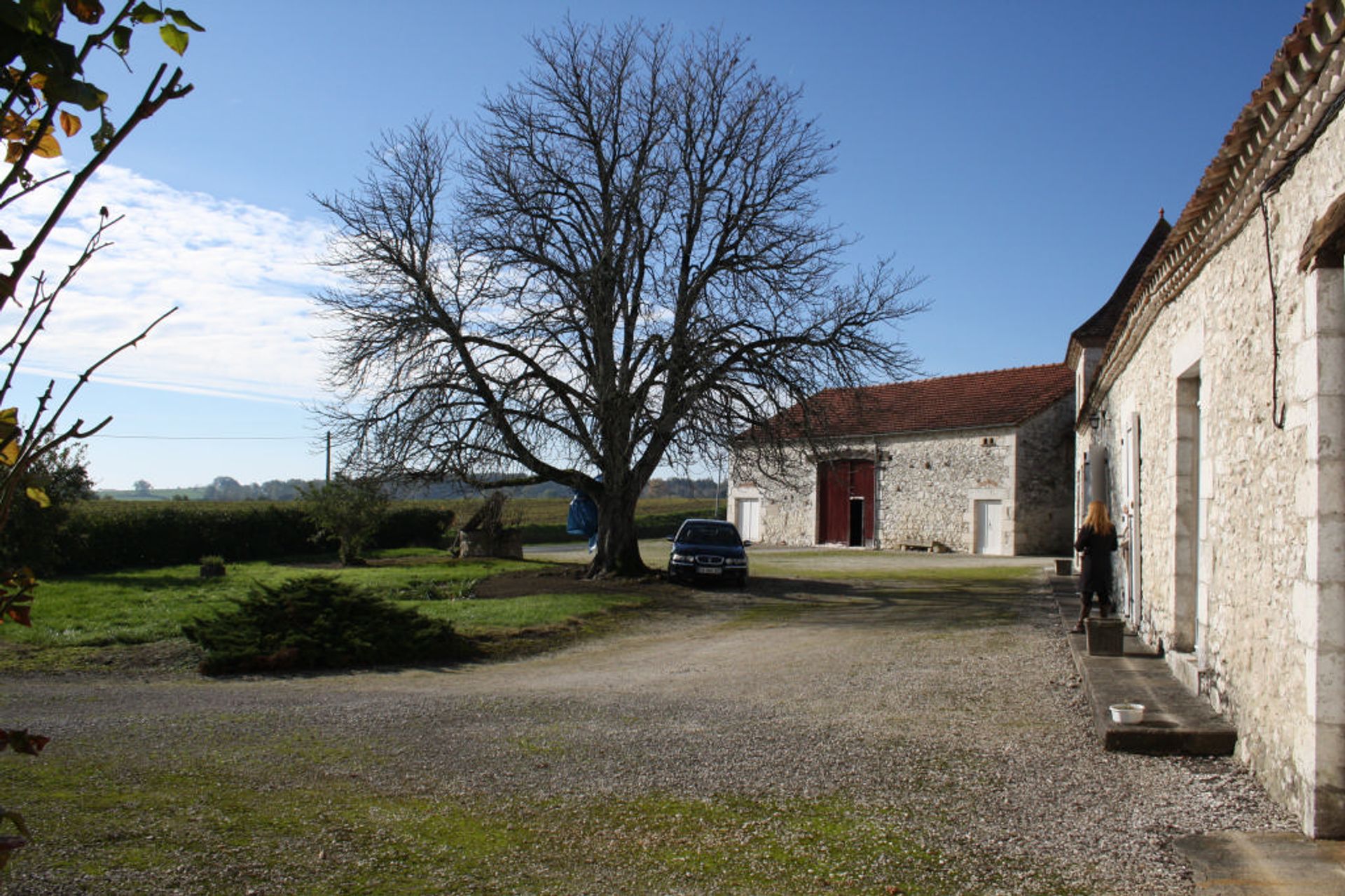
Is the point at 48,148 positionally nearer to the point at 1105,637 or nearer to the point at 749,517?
the point at 1105,637

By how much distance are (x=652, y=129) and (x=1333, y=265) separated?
17756 millimetres

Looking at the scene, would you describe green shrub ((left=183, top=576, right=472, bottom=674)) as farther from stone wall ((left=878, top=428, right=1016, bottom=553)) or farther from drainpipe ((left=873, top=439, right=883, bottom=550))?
drainpipe ((left=873, top=439, right=883, bottom=550))

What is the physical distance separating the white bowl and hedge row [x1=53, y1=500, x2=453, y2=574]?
72.6ft

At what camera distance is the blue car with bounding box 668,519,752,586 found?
21.5 m

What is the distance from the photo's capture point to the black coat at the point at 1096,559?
11172 millimetres

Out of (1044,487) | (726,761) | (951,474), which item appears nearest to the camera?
(726,761)

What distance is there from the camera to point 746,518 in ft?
144

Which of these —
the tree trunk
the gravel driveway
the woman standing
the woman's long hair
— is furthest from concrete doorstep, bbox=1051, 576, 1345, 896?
the tree trunk

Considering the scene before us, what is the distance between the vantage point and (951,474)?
34469 millimetres

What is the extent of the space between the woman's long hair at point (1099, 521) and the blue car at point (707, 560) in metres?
10.5

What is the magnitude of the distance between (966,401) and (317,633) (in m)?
28.7

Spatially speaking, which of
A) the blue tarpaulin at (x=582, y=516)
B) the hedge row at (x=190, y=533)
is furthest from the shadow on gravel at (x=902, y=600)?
the hedge row at (x=190, y=533)

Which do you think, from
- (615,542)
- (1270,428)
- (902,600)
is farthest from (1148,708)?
(615,542)

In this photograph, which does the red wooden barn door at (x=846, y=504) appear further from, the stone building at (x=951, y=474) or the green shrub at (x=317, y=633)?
the green shrub at (x=317, y=633)
